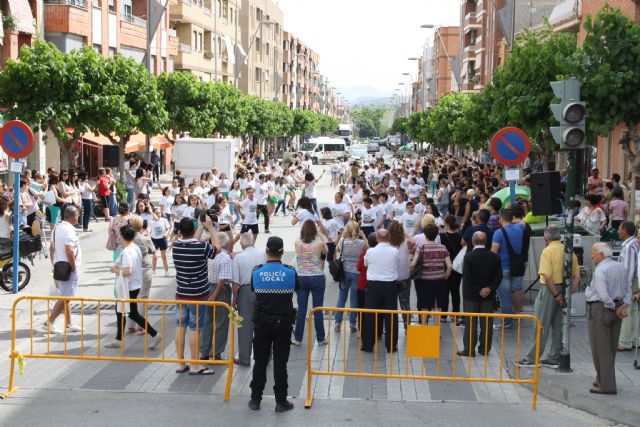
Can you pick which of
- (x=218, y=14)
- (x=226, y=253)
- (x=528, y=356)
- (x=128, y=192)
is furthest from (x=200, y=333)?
(x=218, y=14)

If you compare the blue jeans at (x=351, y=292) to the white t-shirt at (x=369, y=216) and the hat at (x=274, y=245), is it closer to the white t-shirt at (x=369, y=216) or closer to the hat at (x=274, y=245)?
the hat at (x=274, y=245)

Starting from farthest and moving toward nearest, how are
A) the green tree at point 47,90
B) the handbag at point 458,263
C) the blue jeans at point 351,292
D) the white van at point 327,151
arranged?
1. the white van at point 327,151
2. the green tree at point 47,90
3. the handbag at point 458,263
4. the blue jeans at point 351,292

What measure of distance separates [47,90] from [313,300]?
1732 centimetres

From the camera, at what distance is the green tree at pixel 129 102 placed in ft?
94.0

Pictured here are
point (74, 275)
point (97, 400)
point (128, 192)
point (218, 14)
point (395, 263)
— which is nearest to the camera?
point (97, 400)

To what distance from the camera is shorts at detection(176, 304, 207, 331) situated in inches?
409

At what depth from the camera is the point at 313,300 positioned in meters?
11.9

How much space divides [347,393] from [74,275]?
446 cm

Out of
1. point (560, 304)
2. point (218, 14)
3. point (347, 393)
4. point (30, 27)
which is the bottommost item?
point (347, 393)

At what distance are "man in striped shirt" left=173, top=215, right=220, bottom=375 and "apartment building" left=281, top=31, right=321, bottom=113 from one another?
3862 inches

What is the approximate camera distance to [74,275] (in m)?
12.4

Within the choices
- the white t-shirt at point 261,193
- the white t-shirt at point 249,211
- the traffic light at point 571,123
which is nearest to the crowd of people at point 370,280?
the traffic light at point 571,123

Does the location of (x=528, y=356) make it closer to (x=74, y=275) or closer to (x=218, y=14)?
(x=74, y=275)

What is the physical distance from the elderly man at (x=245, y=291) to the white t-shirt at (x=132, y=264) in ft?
4.55
